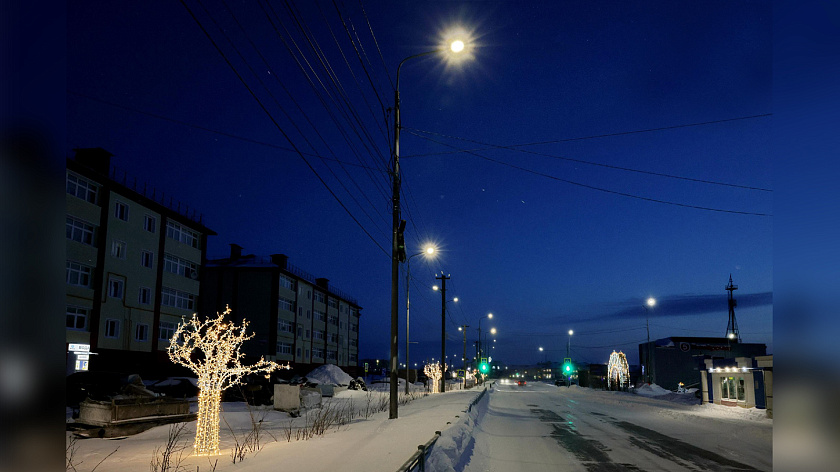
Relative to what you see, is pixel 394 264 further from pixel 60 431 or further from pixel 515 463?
pixel 60 431

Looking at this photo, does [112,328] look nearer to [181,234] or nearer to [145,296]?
[145,296]

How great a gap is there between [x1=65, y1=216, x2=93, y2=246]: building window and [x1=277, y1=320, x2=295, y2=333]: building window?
3316 centimetres

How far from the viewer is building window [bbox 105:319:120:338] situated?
1507 inches

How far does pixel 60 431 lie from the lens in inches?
80.1

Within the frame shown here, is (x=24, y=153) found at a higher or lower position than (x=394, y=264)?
lower

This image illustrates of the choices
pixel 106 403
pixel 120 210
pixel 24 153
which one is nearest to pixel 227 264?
pixel 120 210

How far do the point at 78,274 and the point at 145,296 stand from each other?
7.31 m

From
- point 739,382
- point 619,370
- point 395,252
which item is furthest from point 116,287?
point 619,370

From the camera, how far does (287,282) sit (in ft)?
234

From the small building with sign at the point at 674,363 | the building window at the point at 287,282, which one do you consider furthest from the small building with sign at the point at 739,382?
the building window at the point at 287,282

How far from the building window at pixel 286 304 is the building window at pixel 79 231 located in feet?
105

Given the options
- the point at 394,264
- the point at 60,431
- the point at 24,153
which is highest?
the point at 394,264

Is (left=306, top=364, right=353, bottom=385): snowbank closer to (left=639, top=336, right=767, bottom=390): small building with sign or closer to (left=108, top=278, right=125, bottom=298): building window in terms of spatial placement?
(left=108, top=278, right=125, bottom=298): building window

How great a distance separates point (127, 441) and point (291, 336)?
5676 cm
